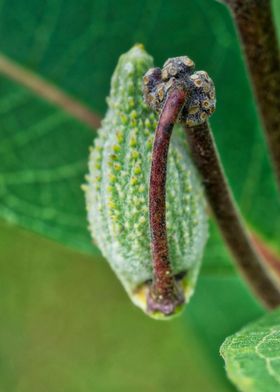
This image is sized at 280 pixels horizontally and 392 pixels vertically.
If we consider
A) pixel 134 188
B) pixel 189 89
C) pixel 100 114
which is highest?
pixel 189 89

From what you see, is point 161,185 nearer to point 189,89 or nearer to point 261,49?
point 189,89

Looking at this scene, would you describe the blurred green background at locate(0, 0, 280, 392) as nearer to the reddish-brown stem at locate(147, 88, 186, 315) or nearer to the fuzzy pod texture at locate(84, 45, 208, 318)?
the fuzzy pod texture at locate(84, 45, 208, 318)

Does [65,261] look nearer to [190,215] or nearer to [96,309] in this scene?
[96,309]

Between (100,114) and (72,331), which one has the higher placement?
(100,114)

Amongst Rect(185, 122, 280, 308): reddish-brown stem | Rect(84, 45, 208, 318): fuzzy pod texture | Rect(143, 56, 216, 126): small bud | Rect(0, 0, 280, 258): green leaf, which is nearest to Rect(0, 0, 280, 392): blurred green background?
Rect(0, 0, 280, 258): green leaf

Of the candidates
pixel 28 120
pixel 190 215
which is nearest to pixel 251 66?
pixel 190 215

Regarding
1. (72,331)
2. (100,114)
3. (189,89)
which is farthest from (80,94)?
(72,331)
